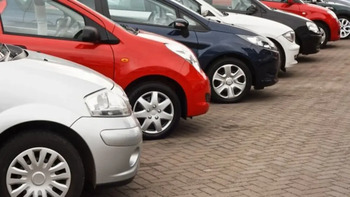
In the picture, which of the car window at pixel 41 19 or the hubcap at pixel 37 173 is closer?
the hubcap at pixel 37 173

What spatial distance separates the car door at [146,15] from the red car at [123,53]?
1.31m

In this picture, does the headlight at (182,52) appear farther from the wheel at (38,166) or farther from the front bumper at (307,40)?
the front bumper at (307,40)

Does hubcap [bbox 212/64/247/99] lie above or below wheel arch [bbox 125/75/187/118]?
below

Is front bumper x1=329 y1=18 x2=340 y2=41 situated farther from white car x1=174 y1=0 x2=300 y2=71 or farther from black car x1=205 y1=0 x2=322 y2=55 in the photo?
white car x1=174 y1=0 x2=300 y2=71

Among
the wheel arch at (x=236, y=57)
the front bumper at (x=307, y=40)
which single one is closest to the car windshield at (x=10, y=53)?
the wheel arch at (x=236, y=57)

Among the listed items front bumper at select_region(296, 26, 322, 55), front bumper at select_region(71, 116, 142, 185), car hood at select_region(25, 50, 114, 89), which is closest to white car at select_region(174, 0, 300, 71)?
A: front bumper at select_region(296, 26, 322, 55)

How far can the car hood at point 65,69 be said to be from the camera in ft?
15.6

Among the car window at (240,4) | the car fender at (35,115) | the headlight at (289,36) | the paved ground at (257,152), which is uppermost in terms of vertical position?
the car window at (240,4)

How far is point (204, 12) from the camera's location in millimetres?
10836

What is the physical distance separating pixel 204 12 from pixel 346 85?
275 centimetres

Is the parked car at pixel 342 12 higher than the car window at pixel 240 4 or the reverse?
the reverse

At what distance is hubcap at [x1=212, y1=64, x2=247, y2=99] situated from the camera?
9.59m

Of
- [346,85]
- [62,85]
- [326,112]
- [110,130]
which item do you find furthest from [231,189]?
[346,85]

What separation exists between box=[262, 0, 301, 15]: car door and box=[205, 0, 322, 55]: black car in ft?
5.78
